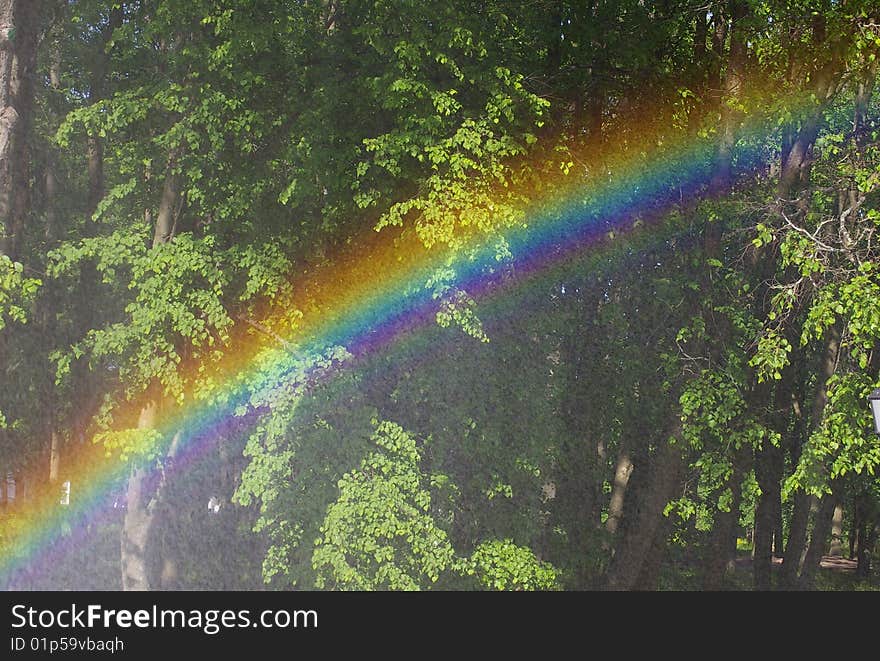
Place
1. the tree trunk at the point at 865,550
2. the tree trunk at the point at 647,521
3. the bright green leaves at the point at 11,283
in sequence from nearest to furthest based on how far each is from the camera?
the bright green leaves at the point at 11,283 → the tree trunk at the point at 647,521 → the tree trunk at the point at 865,550

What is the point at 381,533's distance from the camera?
9.16 m

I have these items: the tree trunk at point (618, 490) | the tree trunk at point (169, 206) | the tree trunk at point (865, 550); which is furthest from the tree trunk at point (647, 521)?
the tree trunk at point (865, 550)

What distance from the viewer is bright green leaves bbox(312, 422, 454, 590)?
9211 millimetres

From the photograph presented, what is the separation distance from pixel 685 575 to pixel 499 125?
5.89 m

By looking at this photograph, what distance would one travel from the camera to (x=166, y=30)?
401 inches

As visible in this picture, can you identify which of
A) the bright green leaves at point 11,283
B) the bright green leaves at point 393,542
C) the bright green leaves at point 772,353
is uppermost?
the bright green leaves at point 11,283

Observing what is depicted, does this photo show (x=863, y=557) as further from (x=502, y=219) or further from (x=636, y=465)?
(x=502, y=219)

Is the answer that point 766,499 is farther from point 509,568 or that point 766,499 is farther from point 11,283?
point 11,283

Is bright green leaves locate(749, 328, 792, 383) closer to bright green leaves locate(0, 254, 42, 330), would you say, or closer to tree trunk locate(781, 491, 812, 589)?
tree trunk locate(781, 491, 812, 589)

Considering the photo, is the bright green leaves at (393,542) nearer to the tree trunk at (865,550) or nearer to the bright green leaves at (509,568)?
the bright green leaves at (509,568)

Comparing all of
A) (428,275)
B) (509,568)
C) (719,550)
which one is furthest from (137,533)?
(719,550)

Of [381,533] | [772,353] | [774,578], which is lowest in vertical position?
[774,578]

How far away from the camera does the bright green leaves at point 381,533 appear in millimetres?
9211

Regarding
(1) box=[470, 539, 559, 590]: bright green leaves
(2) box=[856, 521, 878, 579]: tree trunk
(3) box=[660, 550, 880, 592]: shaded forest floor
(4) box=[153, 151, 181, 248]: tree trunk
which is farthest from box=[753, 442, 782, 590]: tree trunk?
(4) box=[153, 151, 181, 248]: tree trunk
